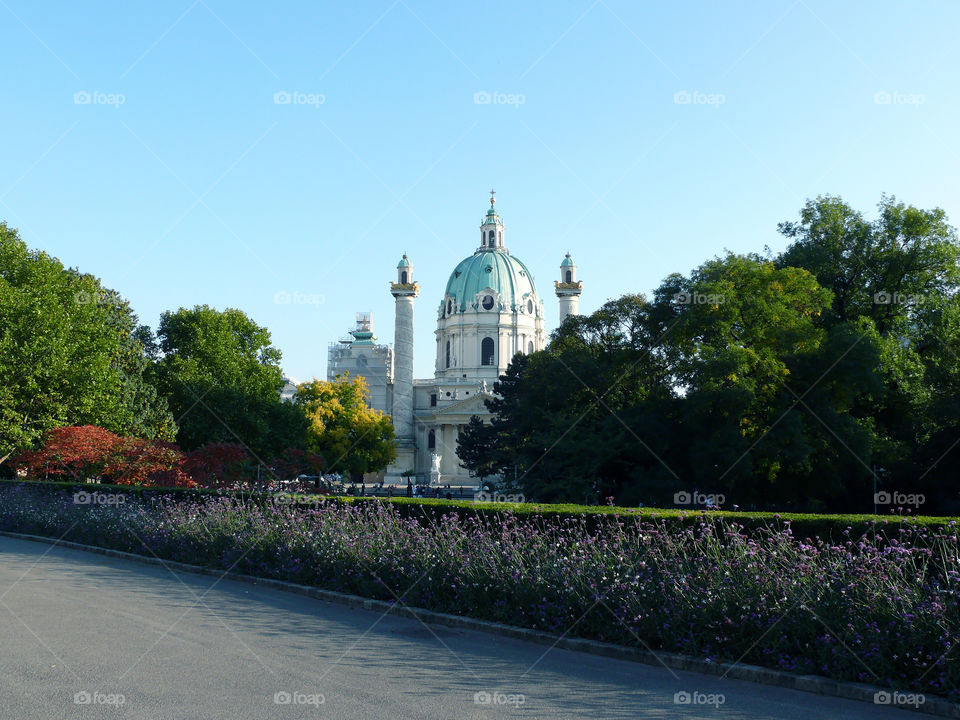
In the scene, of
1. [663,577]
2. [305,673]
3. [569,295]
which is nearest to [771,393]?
[663,577]

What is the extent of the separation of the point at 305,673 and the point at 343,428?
6789 centimetres

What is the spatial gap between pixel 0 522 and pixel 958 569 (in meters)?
26.2

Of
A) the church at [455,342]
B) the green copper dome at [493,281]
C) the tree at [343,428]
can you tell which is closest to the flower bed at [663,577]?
the tree at [343,428]

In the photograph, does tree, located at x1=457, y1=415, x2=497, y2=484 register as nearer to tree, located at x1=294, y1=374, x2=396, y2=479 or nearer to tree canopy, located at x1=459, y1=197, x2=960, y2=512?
tree, located at x1=294, y1=374, x2=396, y2=479

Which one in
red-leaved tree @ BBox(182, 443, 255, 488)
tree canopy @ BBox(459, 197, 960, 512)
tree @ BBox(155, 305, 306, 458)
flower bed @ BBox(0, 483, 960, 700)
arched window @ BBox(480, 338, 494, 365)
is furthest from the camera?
arched window @ BBox(480, 338, 494, 365)

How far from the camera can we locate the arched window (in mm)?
118375

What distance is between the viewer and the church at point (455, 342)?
4284 inches

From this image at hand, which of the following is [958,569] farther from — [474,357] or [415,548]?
[474,357]

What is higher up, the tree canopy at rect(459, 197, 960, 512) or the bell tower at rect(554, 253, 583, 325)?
the bell tower at rect(554, 253, 583, 325)

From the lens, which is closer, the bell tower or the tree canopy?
the tree canopy

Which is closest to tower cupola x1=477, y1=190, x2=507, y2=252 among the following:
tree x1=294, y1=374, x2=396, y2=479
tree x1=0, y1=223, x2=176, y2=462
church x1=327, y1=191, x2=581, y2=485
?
church x1=327, y1=191, x2=581, y2=485

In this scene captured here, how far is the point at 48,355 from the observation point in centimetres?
3788

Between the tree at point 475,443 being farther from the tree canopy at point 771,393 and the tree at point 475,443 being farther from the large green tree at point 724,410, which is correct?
the large green tree at point 724,410

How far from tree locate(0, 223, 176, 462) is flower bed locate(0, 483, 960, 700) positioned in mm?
22908
